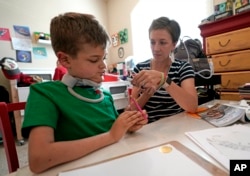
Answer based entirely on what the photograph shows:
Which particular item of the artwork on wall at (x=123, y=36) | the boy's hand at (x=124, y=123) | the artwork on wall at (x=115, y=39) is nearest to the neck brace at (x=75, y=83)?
the boy's hand at (x=124, y=123)

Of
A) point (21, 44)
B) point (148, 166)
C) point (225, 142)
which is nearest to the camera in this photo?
point (148, 166)

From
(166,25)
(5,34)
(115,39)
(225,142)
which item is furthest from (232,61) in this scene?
(5,34)

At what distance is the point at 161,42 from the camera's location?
111 centimetres

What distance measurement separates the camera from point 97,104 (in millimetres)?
684

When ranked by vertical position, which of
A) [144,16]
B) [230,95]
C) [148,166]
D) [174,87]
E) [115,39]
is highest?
[144,16]

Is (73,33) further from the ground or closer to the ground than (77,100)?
further from the ground

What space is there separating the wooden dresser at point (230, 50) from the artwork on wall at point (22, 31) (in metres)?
2.27

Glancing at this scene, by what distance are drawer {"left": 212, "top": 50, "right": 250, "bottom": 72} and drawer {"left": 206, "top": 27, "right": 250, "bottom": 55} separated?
0.15 feet

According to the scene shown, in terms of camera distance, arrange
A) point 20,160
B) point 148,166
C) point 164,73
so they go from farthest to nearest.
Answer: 1. point 20,160
2. point 164,73
3. point 148,166

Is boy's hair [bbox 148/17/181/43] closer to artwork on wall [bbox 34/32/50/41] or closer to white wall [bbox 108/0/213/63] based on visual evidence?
white wall [bbox 108/0/213/63]

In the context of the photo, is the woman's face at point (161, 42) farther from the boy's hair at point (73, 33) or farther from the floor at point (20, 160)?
the floor at point (20, 160)

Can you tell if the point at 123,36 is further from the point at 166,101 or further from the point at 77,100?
the point at 77,100

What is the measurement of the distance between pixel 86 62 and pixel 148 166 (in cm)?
37

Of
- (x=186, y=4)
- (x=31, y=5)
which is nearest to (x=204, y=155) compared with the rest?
(x=186, y=4)
